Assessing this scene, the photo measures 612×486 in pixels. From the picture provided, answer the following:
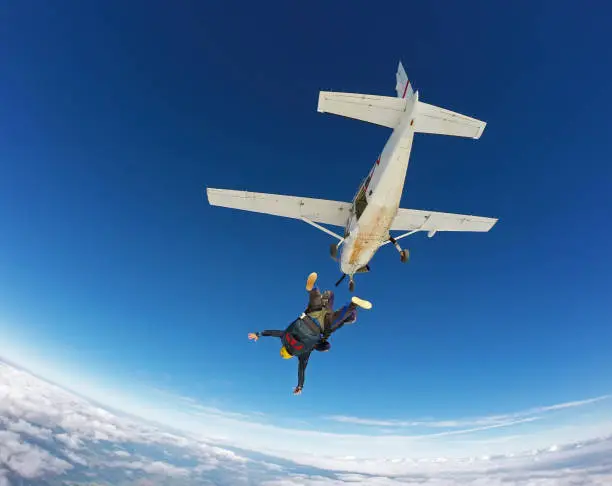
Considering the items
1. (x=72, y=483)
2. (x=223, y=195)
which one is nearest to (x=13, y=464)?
(x=72, y=483)

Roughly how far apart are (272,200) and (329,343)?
12.7 m

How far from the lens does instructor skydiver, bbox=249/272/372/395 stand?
17.9 ft

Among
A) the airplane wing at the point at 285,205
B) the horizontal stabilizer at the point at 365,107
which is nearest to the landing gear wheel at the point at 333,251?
the airplane wing at the point at 285,205

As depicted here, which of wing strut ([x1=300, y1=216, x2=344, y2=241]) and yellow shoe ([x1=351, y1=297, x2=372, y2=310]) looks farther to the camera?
wing strut ([x1=300, y1=216, x2=344, y2=241])

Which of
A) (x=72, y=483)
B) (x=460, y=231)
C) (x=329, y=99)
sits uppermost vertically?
(x=460, y=231)

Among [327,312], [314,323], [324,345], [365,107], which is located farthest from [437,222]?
[314,323]

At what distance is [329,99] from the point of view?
12555mm

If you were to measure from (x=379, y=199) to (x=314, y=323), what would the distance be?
913cm

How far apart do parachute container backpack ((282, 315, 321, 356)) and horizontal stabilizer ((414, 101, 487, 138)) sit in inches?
422

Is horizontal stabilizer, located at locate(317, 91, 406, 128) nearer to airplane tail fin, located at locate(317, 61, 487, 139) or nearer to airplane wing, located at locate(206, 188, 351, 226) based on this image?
airplane tail fin, located at locate(317, 61, 487, 139)

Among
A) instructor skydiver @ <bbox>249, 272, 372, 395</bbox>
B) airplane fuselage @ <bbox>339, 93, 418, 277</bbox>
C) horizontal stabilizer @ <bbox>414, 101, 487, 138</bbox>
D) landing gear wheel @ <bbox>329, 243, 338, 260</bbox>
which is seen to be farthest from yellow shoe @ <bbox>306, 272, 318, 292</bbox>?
landing gear wheel @ <bbox>329, 243, 338, 260</bbox>

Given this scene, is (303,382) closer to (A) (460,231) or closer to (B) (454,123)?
(B) (454,123)

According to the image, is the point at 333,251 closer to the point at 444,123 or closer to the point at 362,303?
the point at 444,123

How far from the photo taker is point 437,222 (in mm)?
19016
